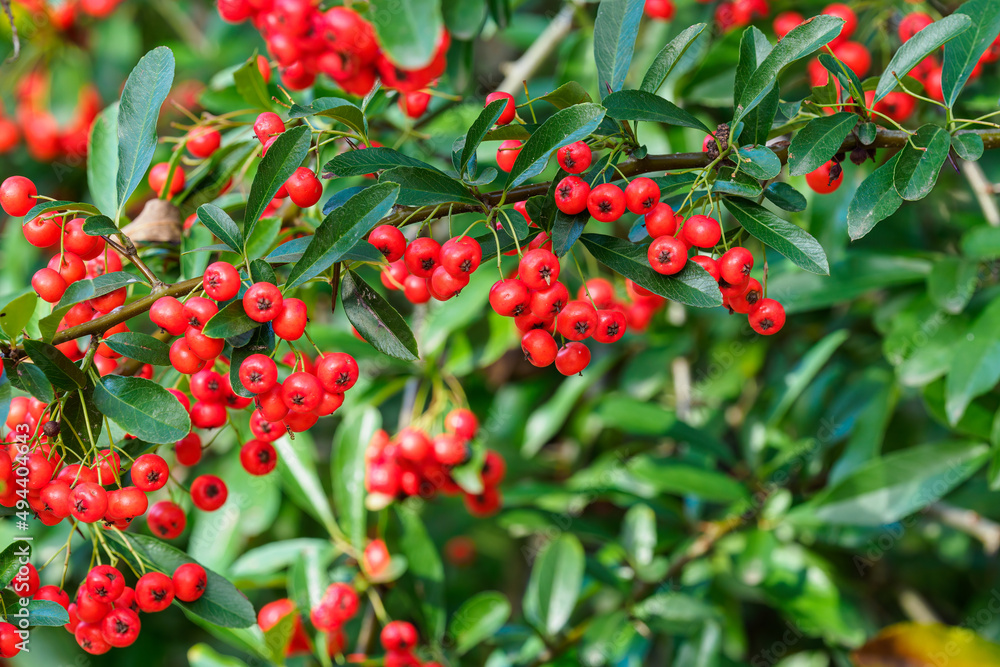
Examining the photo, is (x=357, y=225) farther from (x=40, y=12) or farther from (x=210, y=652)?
(x=40, y=12)

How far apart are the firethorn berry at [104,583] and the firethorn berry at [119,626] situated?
40 millimetres

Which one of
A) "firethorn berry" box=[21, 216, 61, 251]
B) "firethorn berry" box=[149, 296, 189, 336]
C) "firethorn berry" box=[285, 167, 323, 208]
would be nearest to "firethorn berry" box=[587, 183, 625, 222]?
"firethorn berry" box=[285, 167, 323, 208]

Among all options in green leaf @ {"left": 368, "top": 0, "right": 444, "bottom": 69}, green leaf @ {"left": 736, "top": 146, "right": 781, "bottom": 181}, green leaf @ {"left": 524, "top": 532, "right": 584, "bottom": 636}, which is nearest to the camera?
green leaf @ {"left": 368, "top": 0, "right": 444, "bottom": 69}

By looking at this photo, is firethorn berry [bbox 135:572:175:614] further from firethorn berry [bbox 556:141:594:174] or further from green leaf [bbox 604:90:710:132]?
green leaf [bbox 604:90:710:132]

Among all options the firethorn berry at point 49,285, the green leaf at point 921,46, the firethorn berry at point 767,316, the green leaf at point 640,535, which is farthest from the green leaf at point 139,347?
the green leaf at point 640,535

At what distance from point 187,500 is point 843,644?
238 centimetres

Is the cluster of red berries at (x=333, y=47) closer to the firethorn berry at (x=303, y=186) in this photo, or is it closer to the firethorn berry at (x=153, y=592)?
the firethorn berry at (x=303, y=186)

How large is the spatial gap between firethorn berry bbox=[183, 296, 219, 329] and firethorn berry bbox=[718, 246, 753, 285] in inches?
34.0

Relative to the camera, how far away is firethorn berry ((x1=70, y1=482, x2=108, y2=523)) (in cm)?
124

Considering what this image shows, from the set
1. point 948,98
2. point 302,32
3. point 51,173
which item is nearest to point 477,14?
point 302,32

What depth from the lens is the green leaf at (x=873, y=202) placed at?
4.28ft

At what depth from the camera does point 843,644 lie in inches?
96.4

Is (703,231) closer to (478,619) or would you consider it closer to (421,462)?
(421,462)

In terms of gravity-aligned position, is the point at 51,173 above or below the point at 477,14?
below
